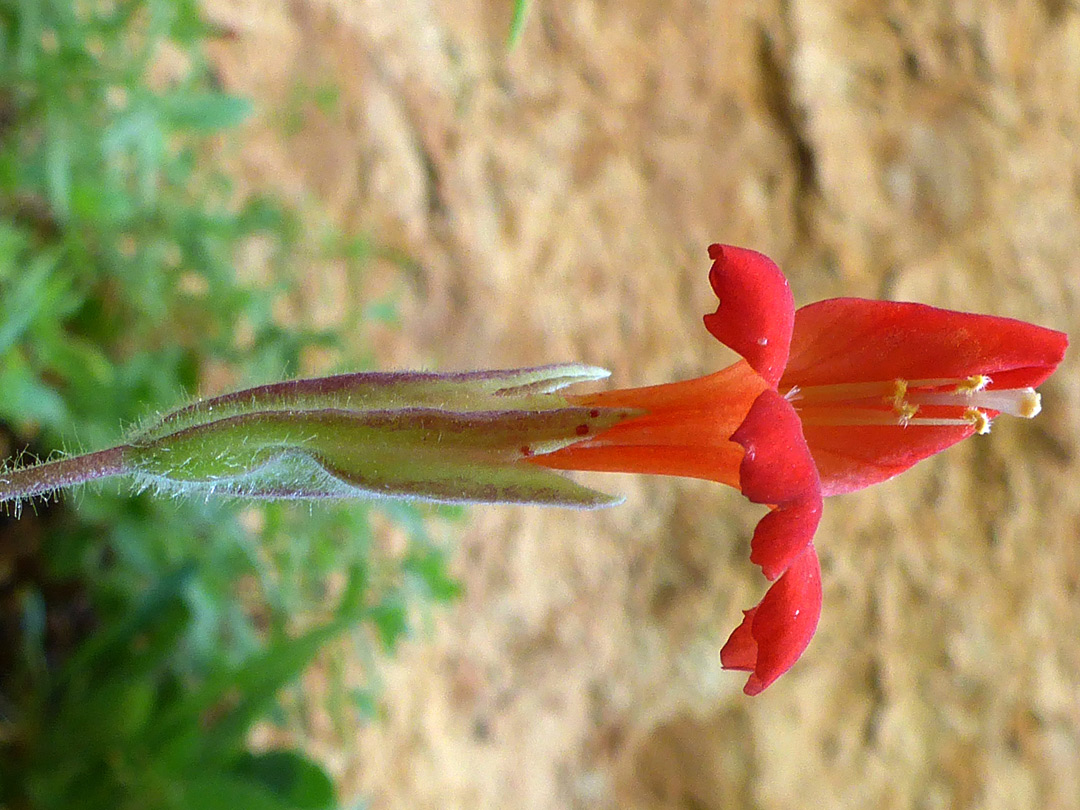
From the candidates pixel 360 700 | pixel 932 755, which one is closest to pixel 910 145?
pixel 932 755

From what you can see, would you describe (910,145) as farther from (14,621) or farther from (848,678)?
(14,621)

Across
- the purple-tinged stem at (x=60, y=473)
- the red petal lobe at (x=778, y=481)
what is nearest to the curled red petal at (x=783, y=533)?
the red petal lobe at (x=778, y=481)

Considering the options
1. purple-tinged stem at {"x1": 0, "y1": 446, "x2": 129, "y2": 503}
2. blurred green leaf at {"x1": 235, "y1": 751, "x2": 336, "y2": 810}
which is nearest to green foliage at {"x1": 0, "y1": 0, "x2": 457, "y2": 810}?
blurred green leaf at {"x1": 235, "y1": 751, "x2": 336, "y2": 810}

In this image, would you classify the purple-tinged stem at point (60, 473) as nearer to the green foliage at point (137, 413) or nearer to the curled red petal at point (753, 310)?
the curled red petal at point (753, 310)

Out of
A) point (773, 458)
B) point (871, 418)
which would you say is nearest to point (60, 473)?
point (773, 458)

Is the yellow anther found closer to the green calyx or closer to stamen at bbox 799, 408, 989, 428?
stamen at bbox 799, 408, 989, 428

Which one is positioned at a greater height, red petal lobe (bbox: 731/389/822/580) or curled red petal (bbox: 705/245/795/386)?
curled red petal (bbox: 705/245/795/386)

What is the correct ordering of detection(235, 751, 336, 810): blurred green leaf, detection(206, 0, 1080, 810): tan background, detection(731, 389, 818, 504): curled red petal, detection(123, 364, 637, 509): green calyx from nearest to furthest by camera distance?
detection(731, 389, 818, 504): curled red petal
detection(123, 364, 637, 509): green calyx
detection(235, 751, 336, 810): blurred green leaf
detection(206, 0, 1080, 810): tan background
